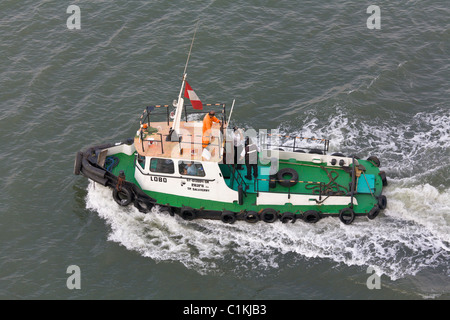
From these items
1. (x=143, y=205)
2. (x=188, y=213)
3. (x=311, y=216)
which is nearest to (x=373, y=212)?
(x=311, y=216)

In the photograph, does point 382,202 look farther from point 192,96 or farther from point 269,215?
point 192,96

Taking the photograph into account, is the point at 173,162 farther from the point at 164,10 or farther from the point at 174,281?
the point at 164,10

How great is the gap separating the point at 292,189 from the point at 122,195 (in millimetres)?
7274

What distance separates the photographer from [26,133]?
98.5 ft

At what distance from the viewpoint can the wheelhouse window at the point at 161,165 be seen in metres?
24.1

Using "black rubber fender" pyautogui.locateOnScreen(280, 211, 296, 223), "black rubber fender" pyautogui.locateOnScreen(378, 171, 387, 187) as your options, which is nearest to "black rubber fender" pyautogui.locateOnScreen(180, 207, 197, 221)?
"black rubber fender" pyautogui.locateOnScreen(280, 211, 296, 223)

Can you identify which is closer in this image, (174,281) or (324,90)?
(174,281)

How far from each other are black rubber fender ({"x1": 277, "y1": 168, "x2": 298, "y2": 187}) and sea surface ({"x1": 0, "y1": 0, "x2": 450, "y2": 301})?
1865 mm

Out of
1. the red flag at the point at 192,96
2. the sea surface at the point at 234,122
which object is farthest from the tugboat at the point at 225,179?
the sea surface at the point at 234,122

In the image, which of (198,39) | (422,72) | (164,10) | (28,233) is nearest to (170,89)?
(198,39)

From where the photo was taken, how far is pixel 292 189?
24469mm

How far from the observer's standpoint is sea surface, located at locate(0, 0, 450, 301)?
75.0ft

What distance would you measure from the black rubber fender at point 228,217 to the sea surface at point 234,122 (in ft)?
1.94

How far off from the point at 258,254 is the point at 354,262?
3.76 metres
